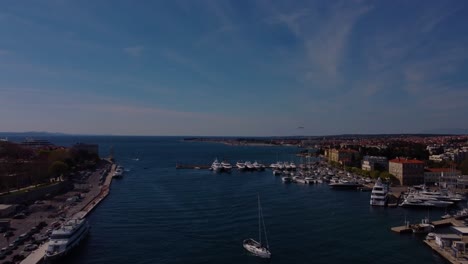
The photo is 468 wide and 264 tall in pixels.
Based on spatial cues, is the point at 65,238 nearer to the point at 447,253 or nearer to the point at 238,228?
the point at 238,228

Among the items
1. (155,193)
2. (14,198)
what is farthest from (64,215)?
(155,193)

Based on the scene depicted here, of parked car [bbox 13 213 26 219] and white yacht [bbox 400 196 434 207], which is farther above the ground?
white yacht [bbox 400 196 434 207]

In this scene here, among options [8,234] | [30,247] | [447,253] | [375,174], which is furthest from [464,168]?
[8,234]

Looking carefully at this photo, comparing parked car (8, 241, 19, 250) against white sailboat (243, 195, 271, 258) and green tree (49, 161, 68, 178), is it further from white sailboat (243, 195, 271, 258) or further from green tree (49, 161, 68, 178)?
green tree (49, 161, 68, 178)

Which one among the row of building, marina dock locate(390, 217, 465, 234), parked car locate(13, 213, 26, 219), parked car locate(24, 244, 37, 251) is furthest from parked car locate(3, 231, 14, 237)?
the row of building

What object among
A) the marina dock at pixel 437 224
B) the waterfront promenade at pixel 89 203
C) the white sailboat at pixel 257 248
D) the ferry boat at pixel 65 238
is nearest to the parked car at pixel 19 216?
the waterfront promenade at pixel 89 203

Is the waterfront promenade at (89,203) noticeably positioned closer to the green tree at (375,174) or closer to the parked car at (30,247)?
the parked car at (30,247)

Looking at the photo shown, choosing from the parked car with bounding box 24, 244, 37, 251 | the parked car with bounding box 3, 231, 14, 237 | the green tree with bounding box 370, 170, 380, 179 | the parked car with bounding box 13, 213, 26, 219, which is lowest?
the parked car with bounding box 24, 244, 37, 251
